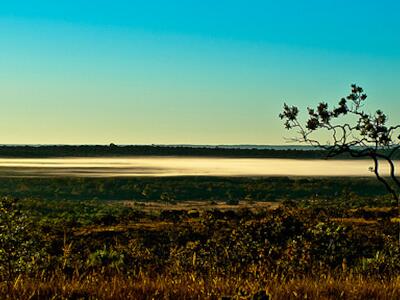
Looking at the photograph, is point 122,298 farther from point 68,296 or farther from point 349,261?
point 349,261

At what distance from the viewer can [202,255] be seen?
1380cm

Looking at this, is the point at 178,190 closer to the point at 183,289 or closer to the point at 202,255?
the point at 202,255

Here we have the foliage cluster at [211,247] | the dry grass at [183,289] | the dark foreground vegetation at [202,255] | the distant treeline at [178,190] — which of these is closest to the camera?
the dry grass at [183,289]

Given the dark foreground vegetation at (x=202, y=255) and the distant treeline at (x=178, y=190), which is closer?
the dark foreground vegetation at (x=202, y=255)

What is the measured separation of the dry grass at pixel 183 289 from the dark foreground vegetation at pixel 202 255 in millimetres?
12

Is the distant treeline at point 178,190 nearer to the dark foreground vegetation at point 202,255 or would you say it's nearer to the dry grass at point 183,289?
the dark foreground vegetation at point 202,255

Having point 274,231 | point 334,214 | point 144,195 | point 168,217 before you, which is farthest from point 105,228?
point 144,195

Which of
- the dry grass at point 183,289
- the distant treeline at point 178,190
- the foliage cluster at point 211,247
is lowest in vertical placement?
the distant treeline at point 178,190

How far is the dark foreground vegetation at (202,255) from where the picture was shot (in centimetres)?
690

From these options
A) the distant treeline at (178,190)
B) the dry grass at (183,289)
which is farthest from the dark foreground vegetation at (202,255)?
the distant treeline at (178,190)

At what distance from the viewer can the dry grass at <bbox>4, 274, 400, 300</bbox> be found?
660cm

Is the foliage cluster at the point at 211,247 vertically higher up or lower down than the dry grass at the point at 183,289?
lower down

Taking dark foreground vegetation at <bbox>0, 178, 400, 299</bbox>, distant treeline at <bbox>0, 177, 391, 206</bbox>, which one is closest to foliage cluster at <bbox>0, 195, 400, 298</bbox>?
dark foreground vegetation at <bbox>0, 178, 400, 299</bbox>

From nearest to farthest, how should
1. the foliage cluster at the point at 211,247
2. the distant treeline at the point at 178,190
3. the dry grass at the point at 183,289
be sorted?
the dry grass at the point at 183,289
the foliage cluster at the point at 211,247
the distant treeline at the point at 178,190
